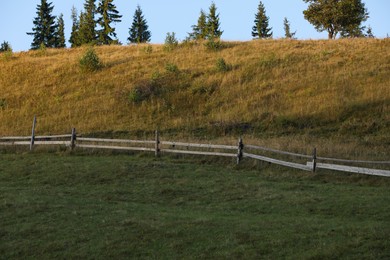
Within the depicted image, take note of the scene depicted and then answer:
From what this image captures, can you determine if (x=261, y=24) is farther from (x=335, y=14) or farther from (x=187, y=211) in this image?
(x=187, y=211)

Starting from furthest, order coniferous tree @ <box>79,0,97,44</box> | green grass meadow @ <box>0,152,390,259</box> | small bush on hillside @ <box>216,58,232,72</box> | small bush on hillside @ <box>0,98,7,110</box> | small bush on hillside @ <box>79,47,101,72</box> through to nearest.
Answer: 1. coniferous tree @ <box>79,0,97,44</box>
2. small bush on hillside @ <box>79,47,101,72</box>
3. small bush on hillside @ <box>216,58,232,72</box>
4. small bush on hillside @ <box>0,98,7,110</box>
5. green grass meadow @ <box>0,152,390,259</box>

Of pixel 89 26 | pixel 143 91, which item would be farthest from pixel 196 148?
pixel 89 26

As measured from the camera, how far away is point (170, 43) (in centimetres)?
4972

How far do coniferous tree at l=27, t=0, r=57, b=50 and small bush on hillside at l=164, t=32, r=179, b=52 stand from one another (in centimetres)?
2906

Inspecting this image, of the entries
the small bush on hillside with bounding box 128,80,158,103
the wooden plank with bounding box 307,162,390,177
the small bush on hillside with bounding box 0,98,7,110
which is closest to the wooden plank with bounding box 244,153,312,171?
the wooden plank with bounding box 307,162,390,177

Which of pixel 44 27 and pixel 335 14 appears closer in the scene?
pixel 335 14

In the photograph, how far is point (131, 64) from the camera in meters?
44.8

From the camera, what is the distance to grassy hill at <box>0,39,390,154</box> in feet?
103

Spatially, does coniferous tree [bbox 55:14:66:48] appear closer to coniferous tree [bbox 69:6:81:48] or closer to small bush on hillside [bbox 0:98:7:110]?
coniferous tree [bbox 69:6:81:48]

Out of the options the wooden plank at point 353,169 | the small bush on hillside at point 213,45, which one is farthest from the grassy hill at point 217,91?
the wooden plank at point 353,169

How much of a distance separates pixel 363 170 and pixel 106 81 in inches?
1029

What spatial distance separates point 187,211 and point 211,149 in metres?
9.85

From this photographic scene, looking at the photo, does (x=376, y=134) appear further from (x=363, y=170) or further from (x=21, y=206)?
(x=21, y=206)

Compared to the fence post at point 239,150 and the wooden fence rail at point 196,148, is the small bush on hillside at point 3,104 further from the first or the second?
the fence post at point 239,150
